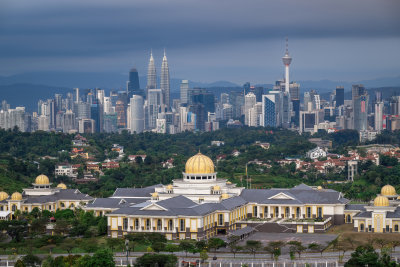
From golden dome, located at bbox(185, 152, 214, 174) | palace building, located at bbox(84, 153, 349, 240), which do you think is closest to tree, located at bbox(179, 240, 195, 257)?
palace building, located at bbox(84, 153, 349, 240)

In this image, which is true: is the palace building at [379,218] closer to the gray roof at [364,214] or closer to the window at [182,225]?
the gray roof at [364,214]

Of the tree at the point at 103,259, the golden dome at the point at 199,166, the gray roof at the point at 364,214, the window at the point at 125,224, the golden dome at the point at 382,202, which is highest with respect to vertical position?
the golden dome at the point at 199,166

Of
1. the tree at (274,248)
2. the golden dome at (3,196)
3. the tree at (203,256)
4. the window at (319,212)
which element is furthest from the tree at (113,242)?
the golden dome at (3,196)

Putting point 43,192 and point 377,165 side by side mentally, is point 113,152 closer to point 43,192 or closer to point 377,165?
point 377,165

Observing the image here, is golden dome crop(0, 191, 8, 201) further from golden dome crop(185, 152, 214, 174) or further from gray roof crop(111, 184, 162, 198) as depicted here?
golden dome crop(185, 152, 214, 174)

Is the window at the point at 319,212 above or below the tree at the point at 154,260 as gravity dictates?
above

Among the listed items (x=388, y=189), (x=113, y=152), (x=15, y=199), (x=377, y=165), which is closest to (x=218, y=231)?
(x=388, y=189)
